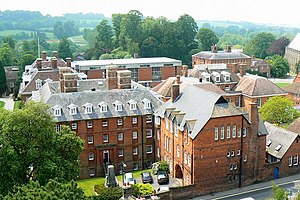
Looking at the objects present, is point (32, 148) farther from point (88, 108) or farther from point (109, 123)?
point (109, 123)

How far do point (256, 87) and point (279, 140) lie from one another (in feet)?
76.1

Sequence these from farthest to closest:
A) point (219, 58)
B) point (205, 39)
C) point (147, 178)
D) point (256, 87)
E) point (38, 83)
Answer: point (205, 39)
point (219, 58)
point (256, 87)
point (38, 83)
point (147, 178)

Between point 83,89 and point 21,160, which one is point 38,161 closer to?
point 21,160

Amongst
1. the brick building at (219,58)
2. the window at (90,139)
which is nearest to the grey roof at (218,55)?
the brick building at (219,58)

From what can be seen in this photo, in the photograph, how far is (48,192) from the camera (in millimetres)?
27234

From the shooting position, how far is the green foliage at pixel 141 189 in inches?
1665

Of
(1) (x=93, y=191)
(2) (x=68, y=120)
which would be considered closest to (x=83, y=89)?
(2) (x=68, y=120)

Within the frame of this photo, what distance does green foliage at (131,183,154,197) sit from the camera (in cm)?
4228

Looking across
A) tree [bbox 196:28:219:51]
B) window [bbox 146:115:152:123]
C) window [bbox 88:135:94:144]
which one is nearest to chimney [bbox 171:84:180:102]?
window [bbox 146:115:152:123]

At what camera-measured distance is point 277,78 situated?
131000 millimetres

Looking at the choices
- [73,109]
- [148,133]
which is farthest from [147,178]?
[73,109]

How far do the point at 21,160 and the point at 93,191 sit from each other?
12.5 metres

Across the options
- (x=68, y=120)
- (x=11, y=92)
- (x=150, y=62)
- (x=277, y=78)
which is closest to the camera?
(x=68, y=120)

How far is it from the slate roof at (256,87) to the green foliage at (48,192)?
1919 inches
